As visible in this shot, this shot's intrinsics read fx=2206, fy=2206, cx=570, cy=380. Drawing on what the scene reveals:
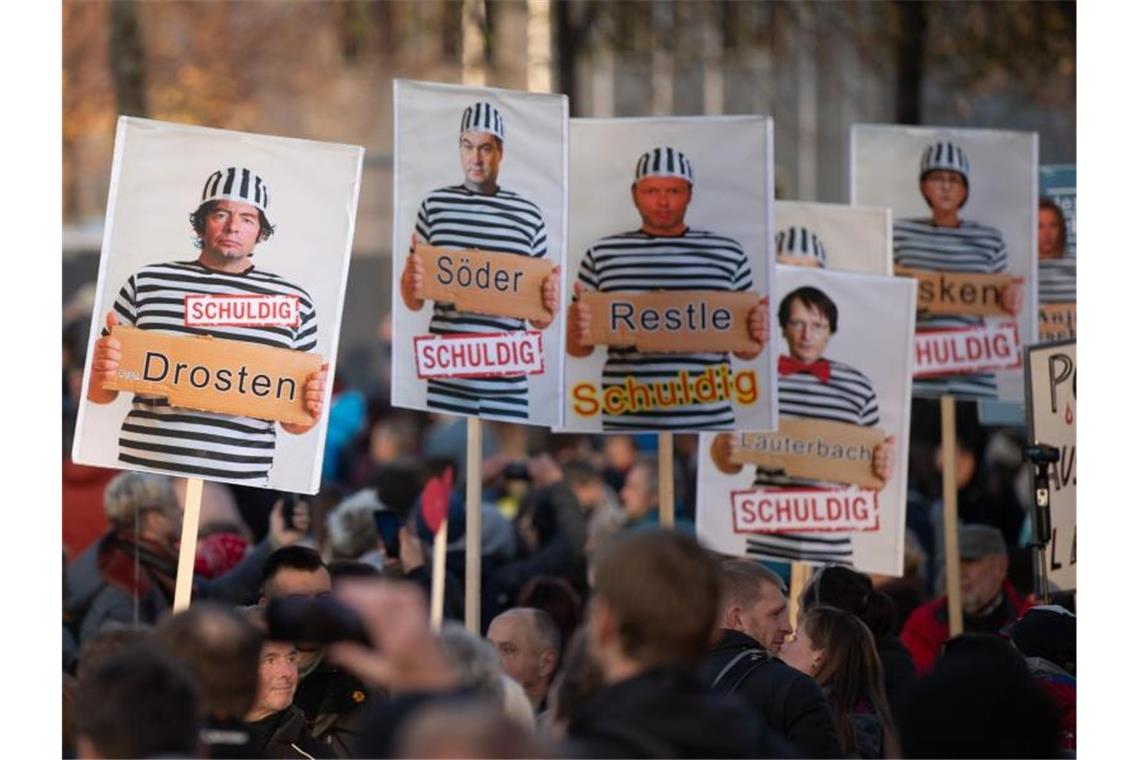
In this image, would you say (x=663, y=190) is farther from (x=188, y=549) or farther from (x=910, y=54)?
(x=910, y=54)

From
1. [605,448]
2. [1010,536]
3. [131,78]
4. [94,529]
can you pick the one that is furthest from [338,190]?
[131,78]

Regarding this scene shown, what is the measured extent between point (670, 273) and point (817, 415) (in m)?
1.13

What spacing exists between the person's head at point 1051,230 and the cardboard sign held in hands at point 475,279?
456cm

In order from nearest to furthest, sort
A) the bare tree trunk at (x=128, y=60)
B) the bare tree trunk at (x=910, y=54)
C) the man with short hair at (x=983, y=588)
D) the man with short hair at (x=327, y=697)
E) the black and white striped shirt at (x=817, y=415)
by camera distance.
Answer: the man with short hair at (x=327, y=697)
the black and white striped shirt at (x=817, y=415)
the man with short hair at (x=983, y=588)
the bare tree trunk at (x=910, y=54)
the bare tree trunk at (x=128, y=60)

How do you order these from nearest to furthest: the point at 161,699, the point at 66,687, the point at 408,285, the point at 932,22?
the point at 161,699 → the point at 66,687 → the point at 408,285 → the point at 932,22

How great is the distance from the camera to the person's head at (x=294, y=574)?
7641 mm

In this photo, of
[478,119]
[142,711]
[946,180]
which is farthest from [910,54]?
[142,711]

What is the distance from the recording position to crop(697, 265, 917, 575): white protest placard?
9.97 m

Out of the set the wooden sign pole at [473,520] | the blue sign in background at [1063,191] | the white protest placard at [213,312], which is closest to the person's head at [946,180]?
the blue sign in background at [1063,191]

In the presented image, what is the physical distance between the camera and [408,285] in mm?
8812

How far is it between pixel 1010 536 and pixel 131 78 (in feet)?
35.0

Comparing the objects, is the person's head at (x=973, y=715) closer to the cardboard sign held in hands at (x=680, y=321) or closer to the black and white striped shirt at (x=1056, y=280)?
the cardboard sign held in hands at (x=680, y=321)

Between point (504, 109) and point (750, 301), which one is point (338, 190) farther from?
point (750, 301)

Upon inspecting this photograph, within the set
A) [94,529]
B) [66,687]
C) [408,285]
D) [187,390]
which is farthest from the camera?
[94,529]
